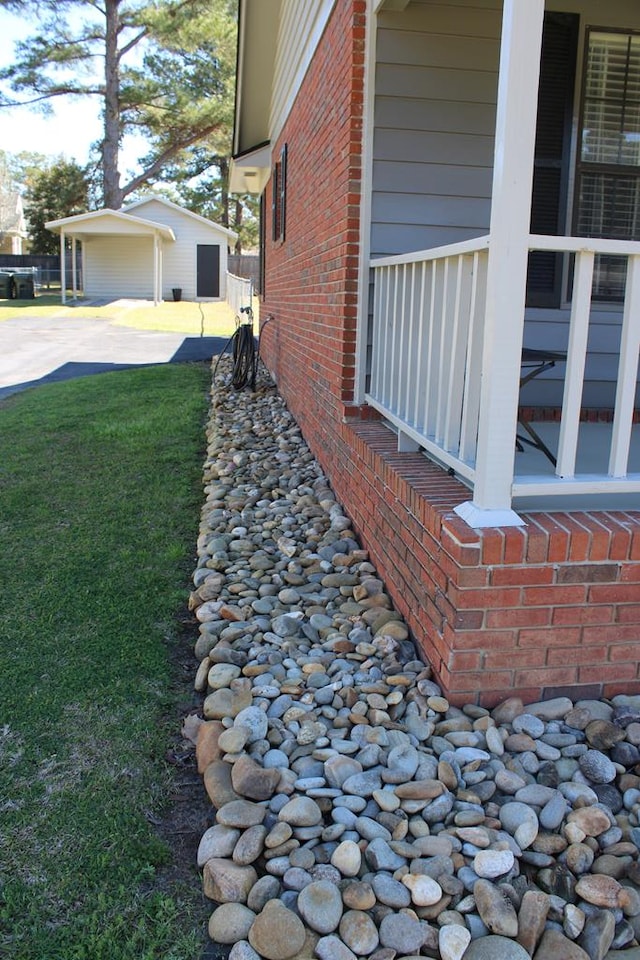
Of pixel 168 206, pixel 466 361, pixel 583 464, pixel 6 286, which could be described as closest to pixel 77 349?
pixel 583 464

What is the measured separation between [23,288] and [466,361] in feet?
92.1

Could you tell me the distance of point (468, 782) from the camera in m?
2.28

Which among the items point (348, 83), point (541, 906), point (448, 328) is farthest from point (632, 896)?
point (348, 83)

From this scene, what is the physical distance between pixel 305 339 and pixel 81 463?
1964 mm

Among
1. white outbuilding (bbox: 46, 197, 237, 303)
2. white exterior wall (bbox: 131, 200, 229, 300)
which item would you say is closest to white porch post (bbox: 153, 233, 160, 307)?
white outbuilding (bbox: 46, 197, 237, 303)

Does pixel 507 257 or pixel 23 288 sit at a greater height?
pixel 23 288

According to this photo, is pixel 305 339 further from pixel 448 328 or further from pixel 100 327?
pixel 100 327

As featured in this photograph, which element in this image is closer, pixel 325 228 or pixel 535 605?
pixel 535 605

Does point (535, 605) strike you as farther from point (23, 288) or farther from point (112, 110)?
point (112, 110)

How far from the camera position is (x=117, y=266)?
29594 millimetres

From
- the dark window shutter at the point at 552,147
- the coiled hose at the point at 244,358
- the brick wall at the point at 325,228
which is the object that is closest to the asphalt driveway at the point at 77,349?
the coiled hose at the point at 244,358

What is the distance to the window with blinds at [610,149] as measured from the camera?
4.65 m

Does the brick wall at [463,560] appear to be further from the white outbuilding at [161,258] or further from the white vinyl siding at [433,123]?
the white outbuilding at [161,258]

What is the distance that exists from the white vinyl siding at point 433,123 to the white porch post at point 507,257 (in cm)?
200
